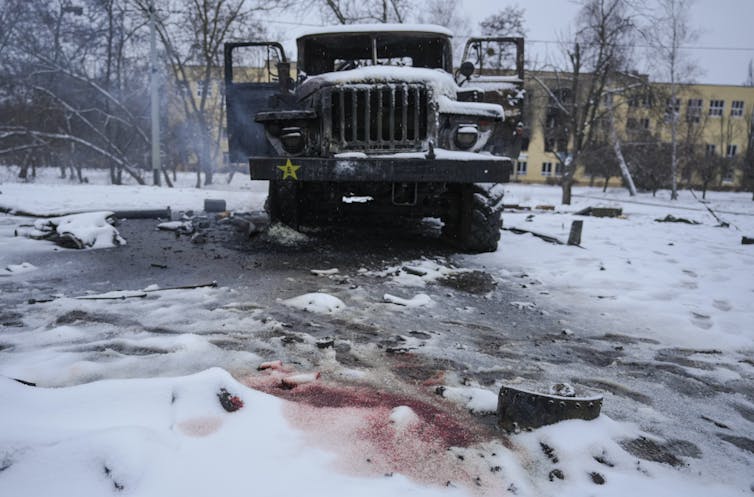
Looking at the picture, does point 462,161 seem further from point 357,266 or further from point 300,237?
point 300,237

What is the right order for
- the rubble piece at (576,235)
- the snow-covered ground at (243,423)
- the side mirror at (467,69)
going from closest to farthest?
the snow-covered ground at (243,423) < the side mirror at (467,69) < the rubble piece at (576,235)

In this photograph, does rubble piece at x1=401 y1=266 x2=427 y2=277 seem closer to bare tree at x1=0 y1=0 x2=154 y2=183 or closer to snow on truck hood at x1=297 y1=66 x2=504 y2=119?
snow on truck hood at x1=297 y1=66 x2=504 y2=119

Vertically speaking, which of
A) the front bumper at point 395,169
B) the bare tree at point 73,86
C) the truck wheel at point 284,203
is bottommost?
the truck wheel at point 284,203

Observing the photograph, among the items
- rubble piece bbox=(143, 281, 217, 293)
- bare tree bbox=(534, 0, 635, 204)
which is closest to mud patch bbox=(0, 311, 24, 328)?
rubble piece bbox=(143, 281, 217, 293)

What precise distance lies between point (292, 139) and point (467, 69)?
233 centimetres

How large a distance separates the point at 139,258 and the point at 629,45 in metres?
17.3

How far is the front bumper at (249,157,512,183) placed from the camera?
406 cm

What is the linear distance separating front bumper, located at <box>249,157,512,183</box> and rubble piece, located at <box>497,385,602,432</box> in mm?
2645

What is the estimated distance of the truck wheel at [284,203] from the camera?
17.2ft

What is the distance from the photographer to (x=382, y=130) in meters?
4.37

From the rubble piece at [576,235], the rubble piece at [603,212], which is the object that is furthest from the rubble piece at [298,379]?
the rubble piece at [603,212]

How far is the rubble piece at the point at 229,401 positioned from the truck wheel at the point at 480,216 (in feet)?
11.8

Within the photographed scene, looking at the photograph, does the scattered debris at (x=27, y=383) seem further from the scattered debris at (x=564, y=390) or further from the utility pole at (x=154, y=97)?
the utility pole at (x=154, y=97)

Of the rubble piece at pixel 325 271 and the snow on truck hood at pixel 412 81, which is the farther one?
the snow on truck hood at pixel 412 81
